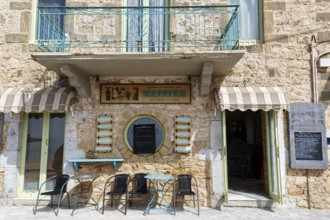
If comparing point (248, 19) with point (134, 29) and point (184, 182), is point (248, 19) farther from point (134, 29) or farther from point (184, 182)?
point (184, 182)

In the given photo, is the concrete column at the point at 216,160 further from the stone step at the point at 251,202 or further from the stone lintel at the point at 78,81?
the stone lintel at the point at 78,81

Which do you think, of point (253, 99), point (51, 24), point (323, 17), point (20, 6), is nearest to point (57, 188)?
point (51, 24)

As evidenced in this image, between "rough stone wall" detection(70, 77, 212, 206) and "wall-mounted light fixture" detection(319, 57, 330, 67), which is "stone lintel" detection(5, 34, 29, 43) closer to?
"rough stone wall" detection(70, 77, 212, 206)

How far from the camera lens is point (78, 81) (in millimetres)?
6254

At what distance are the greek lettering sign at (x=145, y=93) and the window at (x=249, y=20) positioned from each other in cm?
195

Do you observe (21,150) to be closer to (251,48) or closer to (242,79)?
(242,79)

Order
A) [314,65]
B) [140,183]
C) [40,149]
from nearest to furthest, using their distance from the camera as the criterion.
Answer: [140,183] → [314,65] → [40,149]

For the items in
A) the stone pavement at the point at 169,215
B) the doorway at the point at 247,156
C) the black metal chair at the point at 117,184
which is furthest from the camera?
the doorway at the point at 247,156

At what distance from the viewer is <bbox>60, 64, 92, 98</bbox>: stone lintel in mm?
5995

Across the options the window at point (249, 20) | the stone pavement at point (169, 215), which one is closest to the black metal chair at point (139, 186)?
the stone pavement at point (169, 215)

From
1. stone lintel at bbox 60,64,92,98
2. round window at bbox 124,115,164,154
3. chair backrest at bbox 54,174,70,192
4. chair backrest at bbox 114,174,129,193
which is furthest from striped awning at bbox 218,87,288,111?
chair backrest at bbox 54,174,70,192

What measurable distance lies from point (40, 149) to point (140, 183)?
2580 mm

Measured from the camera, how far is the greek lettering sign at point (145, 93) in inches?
265

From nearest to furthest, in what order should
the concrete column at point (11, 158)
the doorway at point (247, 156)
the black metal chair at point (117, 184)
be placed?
1. the black metal chair at point (117, 184)
2. the concrete column at point (11, 158)
3. the doorway at point (247, 156)
